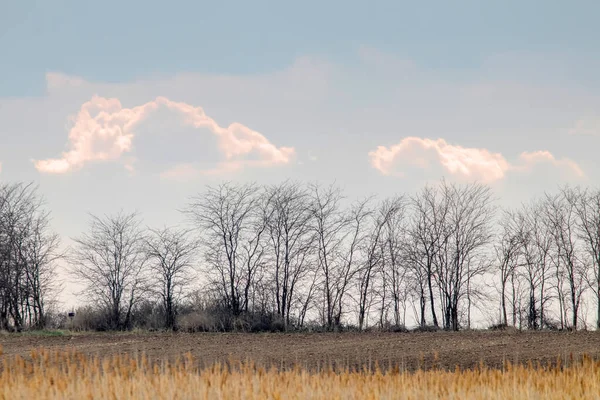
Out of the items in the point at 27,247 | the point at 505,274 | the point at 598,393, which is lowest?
the point at 598,393

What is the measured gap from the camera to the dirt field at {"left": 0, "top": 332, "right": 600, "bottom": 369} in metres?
12.6

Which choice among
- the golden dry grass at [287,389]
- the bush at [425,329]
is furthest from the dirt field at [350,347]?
the bush at [425,329]

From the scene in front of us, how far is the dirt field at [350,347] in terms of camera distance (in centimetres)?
1260

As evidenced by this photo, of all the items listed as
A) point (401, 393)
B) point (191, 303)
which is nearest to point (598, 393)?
point (401, 393)

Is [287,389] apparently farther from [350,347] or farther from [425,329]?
[425,329]

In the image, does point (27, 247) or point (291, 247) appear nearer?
point (291, 247)

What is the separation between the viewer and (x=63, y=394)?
879 cm

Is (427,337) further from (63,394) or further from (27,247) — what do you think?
(27,247)

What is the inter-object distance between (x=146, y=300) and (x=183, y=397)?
695 inches

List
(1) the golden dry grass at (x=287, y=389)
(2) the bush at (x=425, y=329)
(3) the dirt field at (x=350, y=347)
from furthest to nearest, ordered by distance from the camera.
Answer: (2) the bush at (x=425, y=329)
(3) the dirt field at (x=350, y=347)
(1) the golden dry grass at (x=287, y=389)

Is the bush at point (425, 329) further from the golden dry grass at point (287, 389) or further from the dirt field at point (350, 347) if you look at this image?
the golden dry grass at point (287, 389)

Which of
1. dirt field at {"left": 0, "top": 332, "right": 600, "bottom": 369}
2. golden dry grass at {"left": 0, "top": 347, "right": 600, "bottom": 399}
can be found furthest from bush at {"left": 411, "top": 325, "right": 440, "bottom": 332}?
golden dry grass at {"left": 0, "top": 347, "right": 600, "bottom": 399}

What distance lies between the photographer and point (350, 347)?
1434 centimetres

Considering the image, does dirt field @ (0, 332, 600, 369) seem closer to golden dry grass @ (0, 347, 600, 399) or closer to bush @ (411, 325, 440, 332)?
golden dry grass @ (0, 347, 600, 399)
